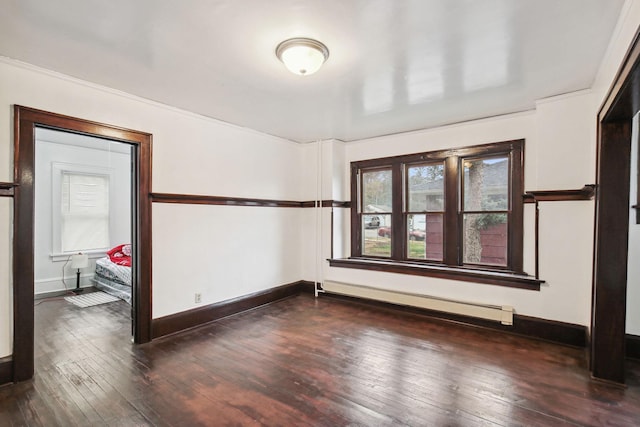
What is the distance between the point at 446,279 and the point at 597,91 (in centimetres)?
253

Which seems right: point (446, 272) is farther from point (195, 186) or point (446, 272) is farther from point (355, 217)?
point (195, 186)

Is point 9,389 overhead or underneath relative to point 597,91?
underneath

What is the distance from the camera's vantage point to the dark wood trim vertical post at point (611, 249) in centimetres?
248

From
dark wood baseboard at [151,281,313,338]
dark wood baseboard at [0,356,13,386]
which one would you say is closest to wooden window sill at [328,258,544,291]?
dark wood baseboard at [151,281,313,338]

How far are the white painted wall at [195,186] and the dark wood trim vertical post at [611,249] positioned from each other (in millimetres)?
3916

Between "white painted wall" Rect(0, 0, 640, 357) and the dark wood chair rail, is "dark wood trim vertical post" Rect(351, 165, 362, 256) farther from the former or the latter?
the dark wood chair rail

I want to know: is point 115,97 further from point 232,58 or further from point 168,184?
point 232,58

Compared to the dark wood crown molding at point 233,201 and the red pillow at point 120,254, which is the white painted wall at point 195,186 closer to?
the dark wood crown molding at point 233,201

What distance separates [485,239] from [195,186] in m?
3.85

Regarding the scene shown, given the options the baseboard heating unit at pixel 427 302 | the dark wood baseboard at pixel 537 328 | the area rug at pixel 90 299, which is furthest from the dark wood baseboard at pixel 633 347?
the area rug at pixel 90 299

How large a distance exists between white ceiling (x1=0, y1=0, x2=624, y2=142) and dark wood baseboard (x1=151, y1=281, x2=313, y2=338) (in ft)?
8.18

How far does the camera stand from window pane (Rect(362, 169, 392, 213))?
16.5 feet

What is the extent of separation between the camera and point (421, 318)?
416 cm

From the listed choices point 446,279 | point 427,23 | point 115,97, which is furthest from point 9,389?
point 446,279
